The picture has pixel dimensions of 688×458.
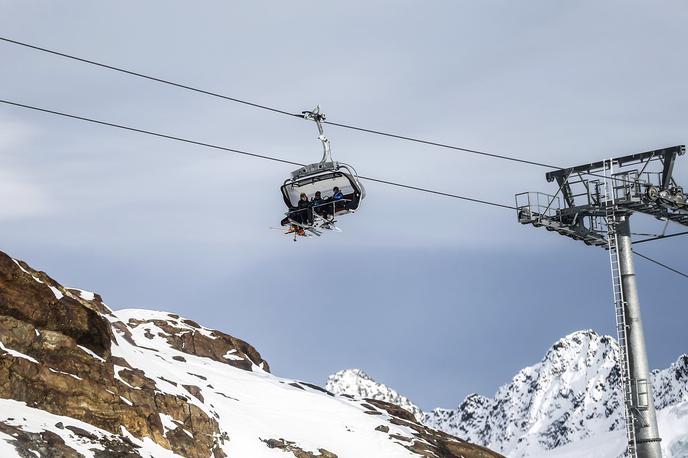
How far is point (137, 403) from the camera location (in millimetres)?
78500

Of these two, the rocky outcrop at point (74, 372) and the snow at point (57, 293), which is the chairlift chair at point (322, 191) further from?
the snow at point (57, 293)

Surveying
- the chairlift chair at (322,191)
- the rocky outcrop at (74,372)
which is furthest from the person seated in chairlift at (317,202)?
the rocky outcrop at (74,372)

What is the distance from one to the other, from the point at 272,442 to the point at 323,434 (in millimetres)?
10747

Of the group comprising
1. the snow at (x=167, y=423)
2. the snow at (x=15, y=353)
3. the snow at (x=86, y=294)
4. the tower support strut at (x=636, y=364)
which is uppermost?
the snow at (x=86, y=294)

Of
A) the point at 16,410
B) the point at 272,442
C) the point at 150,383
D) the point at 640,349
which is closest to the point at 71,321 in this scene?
the point at 150,383

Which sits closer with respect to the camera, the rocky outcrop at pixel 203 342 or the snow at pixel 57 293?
the snow at pixel 57 293

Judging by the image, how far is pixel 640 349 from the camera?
41531 mm

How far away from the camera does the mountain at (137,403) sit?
222 feet

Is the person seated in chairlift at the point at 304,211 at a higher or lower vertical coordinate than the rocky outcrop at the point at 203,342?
lower

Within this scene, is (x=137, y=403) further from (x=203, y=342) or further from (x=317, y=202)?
(x=203, y=342)

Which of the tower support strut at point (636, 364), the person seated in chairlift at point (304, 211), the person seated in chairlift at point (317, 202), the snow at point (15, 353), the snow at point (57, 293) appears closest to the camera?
the tower support strut at point (636, 364)

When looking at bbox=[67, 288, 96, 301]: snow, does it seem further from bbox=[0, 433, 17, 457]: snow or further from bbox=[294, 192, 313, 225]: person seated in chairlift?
bbox=[294, 192, 313, 225]: person seated in chairlift

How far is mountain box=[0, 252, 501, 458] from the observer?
222 ft

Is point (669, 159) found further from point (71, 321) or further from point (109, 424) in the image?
point (71, 321)
